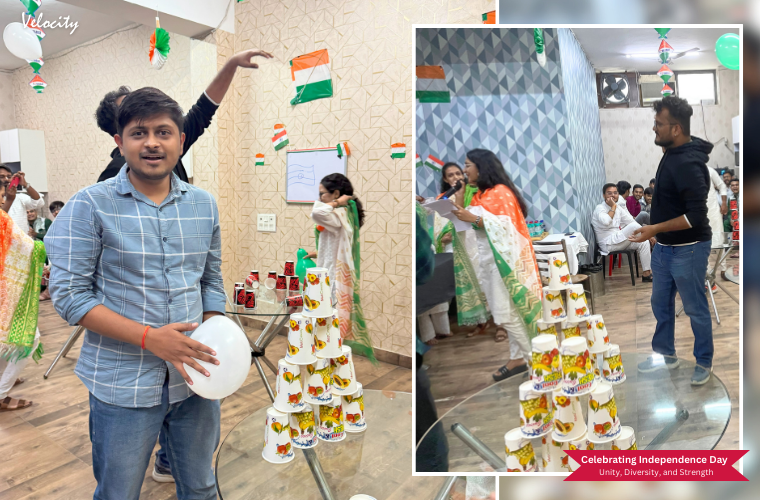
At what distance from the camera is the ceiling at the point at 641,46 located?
83 cm

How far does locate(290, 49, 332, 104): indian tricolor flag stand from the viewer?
351 cm

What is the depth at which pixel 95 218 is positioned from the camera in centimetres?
106

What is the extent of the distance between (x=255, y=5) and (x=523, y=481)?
4012 mm

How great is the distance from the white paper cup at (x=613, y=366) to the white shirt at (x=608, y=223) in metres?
0.20

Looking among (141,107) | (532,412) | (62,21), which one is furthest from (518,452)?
(62,21)

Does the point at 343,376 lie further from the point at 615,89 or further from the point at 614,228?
the point at 615,89

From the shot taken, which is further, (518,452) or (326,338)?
(326,338)

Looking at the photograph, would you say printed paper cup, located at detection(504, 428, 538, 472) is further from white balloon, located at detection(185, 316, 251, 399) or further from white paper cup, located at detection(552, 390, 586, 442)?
white balloon, located at detection(185, 316, 251, 399)

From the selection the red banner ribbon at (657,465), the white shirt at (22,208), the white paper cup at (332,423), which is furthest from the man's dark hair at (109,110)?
the white shirt at (22,208)

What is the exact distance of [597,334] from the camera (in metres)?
0.88

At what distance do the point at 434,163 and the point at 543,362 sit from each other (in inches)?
16.2

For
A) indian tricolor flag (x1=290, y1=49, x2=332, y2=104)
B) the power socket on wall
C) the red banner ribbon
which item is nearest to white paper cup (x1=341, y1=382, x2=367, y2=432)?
the red banner ribbon

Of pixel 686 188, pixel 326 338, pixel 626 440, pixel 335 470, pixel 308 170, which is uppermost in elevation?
pixel 308 170

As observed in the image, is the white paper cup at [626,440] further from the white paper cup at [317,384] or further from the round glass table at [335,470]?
the white paper cup at [317,384]
